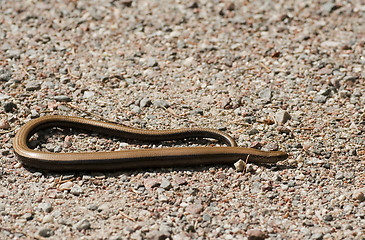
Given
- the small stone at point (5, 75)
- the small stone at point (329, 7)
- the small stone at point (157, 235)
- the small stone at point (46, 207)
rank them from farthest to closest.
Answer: the small stone at point (329, 7) → the small stone at point (5, 75) → the small stone at point (46, 207) → the small stone at point (157, 235)

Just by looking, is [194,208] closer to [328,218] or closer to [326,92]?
[328,218]

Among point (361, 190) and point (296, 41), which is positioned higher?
point (296, 41)

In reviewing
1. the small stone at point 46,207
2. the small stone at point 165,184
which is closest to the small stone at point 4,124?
the small stone at point 46,207

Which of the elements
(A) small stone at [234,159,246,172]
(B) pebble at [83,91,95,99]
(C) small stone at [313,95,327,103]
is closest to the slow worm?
(A) small stone at [234,159,246,172]

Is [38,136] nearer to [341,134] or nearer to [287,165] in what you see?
[287,165]

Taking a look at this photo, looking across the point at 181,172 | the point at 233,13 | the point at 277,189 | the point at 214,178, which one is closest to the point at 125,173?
the point at 181,172

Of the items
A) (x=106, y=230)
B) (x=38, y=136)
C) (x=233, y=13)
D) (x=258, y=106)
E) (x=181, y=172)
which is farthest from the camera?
(x=233, y=13)

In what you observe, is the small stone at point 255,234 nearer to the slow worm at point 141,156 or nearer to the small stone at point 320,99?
the slow worm at point 141,156
